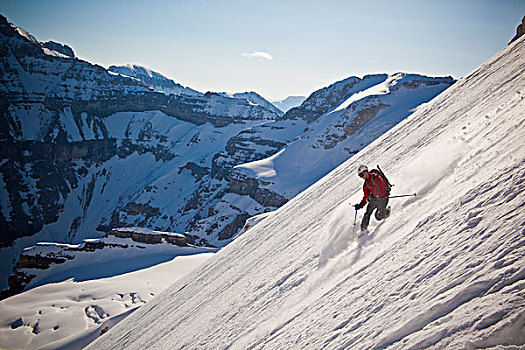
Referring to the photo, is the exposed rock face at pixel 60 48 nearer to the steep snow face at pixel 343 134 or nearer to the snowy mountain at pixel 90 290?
the steep snow face at pixel 343 134

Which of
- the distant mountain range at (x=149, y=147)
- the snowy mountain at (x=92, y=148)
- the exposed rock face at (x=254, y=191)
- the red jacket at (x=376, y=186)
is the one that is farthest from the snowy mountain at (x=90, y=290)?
the exposed rock face at (x=254, y=191)

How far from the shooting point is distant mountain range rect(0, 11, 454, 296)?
66438 millimetres

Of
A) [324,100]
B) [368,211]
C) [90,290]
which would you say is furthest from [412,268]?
[324,100]

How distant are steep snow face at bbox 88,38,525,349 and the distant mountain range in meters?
48.9

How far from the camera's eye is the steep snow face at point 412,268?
2684 millimetres

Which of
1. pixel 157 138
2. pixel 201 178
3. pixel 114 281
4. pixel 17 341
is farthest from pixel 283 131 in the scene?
pixel 17 341

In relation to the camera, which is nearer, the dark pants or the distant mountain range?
the dark pants

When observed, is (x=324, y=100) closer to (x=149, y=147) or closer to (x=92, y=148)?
(x=149, y=147)

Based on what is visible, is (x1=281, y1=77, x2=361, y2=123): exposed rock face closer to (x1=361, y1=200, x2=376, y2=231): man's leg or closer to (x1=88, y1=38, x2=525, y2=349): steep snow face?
(x1=88, y1=38, x2=525, y2=349): steep snow face

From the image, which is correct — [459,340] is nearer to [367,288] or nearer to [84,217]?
[367,288]

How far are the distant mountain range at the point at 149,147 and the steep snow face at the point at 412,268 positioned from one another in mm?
48943

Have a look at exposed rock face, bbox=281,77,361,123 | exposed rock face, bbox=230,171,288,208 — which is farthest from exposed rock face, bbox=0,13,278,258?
exposed rock face, bbox=281,77,361,123

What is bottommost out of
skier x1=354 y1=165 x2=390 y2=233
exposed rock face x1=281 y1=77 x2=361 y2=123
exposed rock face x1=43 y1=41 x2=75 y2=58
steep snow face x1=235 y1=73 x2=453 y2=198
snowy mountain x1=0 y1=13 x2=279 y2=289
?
skier x1=354 y1=165 x2=390 y2=233

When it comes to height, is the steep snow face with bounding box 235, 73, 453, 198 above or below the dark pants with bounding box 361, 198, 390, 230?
Result: above
